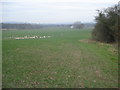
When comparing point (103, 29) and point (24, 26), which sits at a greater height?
point (103, 29)

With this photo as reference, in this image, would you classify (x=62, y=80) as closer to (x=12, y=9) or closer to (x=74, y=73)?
(x=74, y=73)

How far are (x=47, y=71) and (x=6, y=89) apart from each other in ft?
4.14

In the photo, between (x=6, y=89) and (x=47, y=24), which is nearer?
(x=6, y=89)

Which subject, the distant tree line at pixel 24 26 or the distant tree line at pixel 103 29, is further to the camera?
the distant tree line at pixel 103 29

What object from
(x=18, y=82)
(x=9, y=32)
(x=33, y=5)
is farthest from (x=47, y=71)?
(x=33, y=5)

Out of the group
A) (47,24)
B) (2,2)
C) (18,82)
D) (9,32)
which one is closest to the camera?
(2,2)

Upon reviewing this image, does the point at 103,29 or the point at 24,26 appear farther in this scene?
the point at 103,29

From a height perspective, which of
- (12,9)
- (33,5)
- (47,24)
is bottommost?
(47,24)

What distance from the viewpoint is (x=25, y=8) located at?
3.26 meters

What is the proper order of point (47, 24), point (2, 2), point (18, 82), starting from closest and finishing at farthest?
point (2, 2) < point (18, 82) < point (47, 24)

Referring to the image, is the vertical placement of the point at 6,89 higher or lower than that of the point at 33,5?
lower

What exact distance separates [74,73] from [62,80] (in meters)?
0.56

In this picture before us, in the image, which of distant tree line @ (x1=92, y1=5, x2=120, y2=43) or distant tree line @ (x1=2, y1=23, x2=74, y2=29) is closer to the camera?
distant tree line @ (x1=2, y1=23, x2=74, y2=29)

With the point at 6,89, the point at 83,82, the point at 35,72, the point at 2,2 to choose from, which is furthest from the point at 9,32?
the point at 83,82
